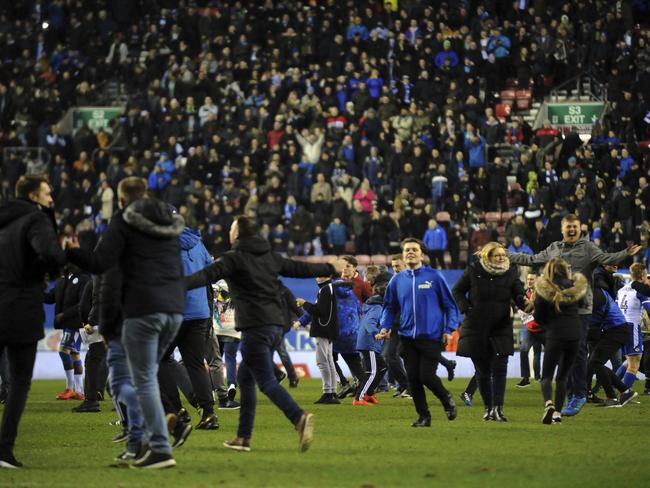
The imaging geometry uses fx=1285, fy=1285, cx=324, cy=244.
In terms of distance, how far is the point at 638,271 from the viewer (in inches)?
737

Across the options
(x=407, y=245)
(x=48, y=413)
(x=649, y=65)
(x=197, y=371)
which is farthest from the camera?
(x=649, y=65)

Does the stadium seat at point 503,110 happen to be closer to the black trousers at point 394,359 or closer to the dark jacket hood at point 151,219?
the black trousers at point 394,359

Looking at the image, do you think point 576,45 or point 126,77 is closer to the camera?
point 576,45

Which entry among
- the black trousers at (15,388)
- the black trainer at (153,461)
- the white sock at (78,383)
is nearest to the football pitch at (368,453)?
the black trainer at (153,461)

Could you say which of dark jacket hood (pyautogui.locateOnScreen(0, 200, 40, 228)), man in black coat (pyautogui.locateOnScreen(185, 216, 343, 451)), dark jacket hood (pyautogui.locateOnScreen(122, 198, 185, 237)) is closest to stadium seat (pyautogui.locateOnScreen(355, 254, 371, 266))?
man in black coat (pyautogui.locateOnScreen(185, 216, 343, 451))

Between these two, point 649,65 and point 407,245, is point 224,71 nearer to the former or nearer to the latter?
point 649,65

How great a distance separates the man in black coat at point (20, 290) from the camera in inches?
384

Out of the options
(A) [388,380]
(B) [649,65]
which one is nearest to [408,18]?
(B) [649,65]

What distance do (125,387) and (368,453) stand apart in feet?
7.26

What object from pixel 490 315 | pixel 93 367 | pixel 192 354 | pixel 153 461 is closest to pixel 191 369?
pixel 192 354

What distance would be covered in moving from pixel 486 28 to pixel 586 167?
305 inches

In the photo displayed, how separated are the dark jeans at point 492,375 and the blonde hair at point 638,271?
4.74 metres

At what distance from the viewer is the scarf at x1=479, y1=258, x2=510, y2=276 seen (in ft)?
47.7

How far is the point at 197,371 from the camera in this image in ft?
41.2
